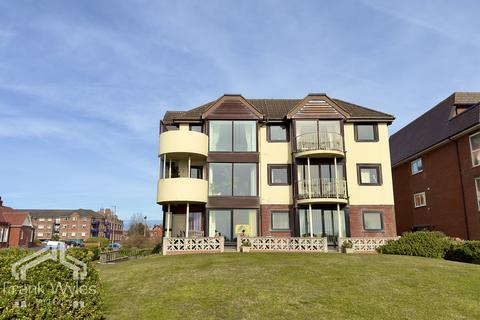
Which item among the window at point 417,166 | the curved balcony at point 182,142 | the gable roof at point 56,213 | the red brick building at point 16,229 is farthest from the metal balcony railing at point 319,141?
the gable roof at point 56,213

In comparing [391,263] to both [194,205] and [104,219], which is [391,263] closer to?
[194,205]

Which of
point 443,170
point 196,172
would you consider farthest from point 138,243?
point 443,170

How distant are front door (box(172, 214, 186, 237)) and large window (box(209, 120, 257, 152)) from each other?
213 inches

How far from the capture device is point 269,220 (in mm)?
26203

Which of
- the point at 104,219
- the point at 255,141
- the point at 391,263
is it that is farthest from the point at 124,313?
the point at 104,219

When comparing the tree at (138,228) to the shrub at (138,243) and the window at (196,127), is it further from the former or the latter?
the window at (196,127)

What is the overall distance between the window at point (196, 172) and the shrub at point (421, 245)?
44.7 ft

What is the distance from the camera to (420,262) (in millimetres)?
18000

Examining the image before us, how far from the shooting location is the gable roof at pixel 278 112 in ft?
90.3

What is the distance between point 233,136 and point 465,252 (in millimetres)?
16027

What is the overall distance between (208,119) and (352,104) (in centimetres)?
1177

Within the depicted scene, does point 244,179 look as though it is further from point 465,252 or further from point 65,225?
point 65,225

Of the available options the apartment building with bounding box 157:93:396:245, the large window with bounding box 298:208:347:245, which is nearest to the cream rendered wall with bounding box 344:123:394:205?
the apartment building with bounding box 157:93:396:245

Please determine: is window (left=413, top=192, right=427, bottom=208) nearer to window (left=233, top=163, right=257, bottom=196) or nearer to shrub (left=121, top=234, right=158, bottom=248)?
window (left=233, top=163, right=257, bottom=196)
